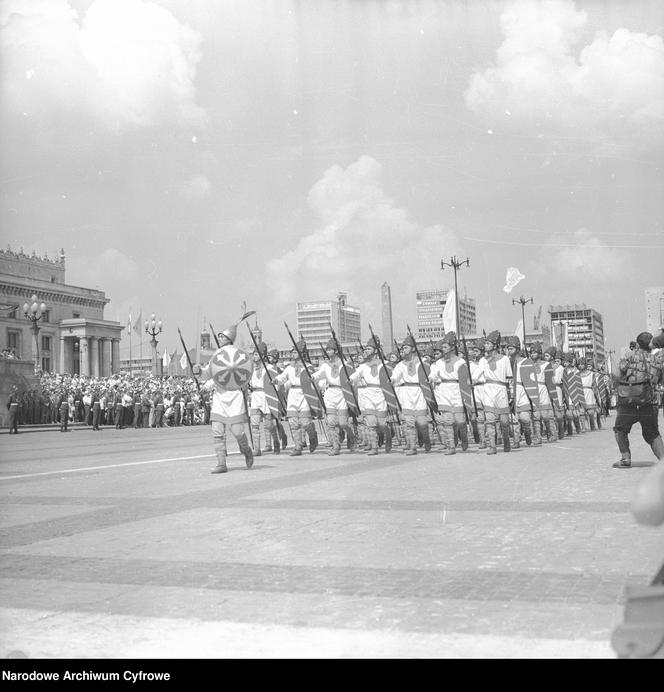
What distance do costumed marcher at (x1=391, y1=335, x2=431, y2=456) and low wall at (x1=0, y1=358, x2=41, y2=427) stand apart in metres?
22.2

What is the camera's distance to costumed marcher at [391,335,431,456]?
53.0 ft

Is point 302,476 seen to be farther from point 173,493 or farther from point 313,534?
point 313,534

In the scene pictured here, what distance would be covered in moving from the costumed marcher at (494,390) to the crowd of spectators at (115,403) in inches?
836

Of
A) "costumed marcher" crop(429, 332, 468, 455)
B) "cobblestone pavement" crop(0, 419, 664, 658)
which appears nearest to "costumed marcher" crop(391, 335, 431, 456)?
"costumed marcher" crop(429, 332, 468, 455)

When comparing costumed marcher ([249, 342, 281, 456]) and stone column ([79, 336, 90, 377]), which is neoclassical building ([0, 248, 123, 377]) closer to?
stone column ([79, 336, 90, 377])

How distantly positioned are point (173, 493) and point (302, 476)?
2.21 m

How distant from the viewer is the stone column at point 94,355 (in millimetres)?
93188

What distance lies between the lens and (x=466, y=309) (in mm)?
26625

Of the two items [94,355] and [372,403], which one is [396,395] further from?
[94,355]

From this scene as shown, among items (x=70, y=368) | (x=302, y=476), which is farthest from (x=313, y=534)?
(x=70, y=368)

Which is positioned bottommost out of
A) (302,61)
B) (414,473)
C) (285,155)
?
(414,473)

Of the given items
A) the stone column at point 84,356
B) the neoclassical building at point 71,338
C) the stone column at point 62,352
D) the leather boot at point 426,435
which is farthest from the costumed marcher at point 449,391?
the stone column at point 62,352

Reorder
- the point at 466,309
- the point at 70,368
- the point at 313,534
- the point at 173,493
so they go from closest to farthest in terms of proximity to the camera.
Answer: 1. the point at 313,534
2. the point at 173,493
3. the point at 466,309
4. the point at 70,368

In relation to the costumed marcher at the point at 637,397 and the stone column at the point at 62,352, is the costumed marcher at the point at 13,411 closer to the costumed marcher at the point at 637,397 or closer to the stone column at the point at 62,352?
the costumed marcher at the point at 637,397
